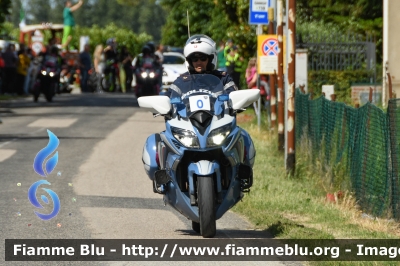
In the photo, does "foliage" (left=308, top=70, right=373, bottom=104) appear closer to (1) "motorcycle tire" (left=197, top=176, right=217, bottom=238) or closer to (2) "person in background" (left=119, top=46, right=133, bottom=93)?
(2) "person in background" (left=119, top=46, right=133, bottom=93)

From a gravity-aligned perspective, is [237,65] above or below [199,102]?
below

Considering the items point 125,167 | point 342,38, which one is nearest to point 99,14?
point 342,38

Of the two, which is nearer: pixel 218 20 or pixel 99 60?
pixel 218 20

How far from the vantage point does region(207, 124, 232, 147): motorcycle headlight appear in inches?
380

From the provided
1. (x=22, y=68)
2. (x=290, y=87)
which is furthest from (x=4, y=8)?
(x=290, y=87)

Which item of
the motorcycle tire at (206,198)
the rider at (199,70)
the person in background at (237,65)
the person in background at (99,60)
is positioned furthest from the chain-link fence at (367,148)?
the person in background at (99,60)

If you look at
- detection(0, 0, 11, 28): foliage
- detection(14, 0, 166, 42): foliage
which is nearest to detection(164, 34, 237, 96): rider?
detection(0, 0, 11, 28): foliage

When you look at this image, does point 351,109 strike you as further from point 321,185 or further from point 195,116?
point 195,116

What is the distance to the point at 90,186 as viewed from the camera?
14312 mm

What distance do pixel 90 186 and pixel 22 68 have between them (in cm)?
2642

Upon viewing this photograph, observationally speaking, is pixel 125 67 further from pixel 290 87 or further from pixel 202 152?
pixel 202 152

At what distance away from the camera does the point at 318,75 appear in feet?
88.7

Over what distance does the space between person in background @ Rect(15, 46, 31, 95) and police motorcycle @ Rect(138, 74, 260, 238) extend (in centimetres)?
3057

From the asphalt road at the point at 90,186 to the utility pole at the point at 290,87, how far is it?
2.06m
